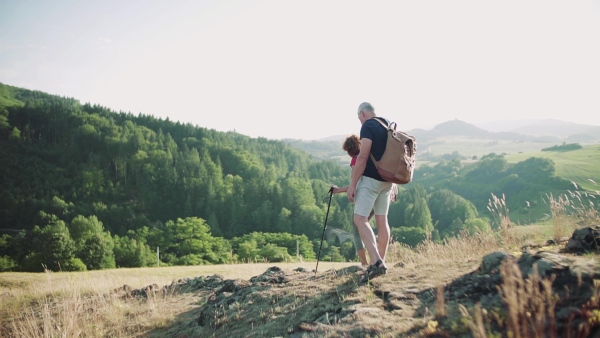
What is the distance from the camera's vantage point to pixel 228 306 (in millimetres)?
6066

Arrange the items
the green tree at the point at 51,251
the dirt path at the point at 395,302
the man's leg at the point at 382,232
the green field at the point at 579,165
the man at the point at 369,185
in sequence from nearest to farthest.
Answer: the dirt path at the point at 395,302 → the man at the point at 369,185 → the man's leg at the point at 382,232 → the green tree at the point at 51,251 → the green field at the point at 579,165

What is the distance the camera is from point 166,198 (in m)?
97.4

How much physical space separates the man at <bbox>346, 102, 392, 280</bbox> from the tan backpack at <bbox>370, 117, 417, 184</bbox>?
3.6 inches

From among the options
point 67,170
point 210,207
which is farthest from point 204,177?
point 67,170

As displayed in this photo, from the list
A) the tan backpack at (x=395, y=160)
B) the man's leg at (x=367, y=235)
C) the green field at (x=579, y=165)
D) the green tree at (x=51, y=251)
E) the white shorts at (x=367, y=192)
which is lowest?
the green tree at (x=51, y=251)

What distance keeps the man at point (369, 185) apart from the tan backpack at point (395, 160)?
0.09 metres

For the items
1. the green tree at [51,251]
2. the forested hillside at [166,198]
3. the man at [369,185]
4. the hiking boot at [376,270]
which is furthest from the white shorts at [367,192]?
the green tree at [51,251]

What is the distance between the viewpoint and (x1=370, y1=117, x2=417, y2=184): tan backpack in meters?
4.86

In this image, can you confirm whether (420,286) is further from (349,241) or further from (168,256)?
(349,241)

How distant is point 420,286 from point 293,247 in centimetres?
6291

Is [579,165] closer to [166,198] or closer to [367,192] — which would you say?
[166,198]

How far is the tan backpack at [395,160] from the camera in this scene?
Result: 4.86 m

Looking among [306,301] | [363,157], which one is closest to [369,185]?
[363,157]

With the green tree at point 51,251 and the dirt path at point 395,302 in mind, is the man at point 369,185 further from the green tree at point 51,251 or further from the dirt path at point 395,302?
the green tree at point 51,251
